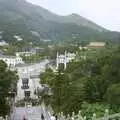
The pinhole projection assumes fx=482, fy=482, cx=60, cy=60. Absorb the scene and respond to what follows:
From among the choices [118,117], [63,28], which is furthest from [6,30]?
[118,117]

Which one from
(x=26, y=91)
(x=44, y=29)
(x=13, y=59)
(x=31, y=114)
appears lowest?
(x=26, y=91)

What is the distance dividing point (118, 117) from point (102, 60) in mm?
23073

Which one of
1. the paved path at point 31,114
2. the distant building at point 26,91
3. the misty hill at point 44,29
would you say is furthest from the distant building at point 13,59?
the paved path at point 31,114

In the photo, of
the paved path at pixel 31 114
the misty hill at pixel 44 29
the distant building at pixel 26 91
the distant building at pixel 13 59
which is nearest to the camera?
the paved path at pixel 31 114

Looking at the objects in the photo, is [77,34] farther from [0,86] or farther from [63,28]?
[0,86]

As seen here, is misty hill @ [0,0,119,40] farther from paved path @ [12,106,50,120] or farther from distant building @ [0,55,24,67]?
paved path @ [12,106,50,120]

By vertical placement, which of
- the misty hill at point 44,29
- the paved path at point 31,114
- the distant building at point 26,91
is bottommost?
the distant building at point 26,91

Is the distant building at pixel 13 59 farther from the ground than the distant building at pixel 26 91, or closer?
farther from the ground

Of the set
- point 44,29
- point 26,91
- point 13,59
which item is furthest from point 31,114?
point 44,29

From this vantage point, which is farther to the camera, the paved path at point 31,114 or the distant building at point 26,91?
the distant building at point 26,91

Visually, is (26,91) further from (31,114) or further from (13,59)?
(13,59)

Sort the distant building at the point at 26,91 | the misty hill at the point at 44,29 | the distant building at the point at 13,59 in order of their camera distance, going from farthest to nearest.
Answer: the misty hill at the point at 44,29
the distant building at the point at 13,59
the distant building at the point at 26,91

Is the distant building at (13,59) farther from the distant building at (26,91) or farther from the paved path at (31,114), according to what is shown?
the paved path at (31,114)

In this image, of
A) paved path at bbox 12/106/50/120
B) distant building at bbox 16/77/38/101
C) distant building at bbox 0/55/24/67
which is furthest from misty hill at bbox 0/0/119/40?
paved path at bbox 12/106/50/120
